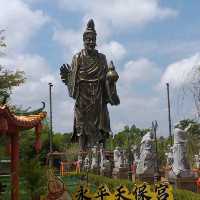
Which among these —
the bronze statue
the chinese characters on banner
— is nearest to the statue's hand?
the bronze statue

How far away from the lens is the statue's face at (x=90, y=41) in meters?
16.5

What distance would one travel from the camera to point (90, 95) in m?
16.9

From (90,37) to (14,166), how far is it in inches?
306

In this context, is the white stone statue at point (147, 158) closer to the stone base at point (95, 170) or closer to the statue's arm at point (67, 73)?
the statue's arm at point (67, 73)

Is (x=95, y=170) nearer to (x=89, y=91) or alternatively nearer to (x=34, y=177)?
(x=89, y=91)

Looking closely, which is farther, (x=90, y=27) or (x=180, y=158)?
(x=90, y=27)

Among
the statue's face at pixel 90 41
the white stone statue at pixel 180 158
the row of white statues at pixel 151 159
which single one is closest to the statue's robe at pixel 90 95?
the statue's face at pixel 90 41

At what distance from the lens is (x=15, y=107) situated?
18672 millimetres

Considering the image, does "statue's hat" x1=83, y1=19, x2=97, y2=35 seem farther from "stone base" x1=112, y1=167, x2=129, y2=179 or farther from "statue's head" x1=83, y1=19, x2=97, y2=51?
"stone base" x1=112, y1=167, x2=129, y2=179

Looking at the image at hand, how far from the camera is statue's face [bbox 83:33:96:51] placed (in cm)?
1645

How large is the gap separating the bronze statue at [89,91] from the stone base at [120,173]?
3.69 meters

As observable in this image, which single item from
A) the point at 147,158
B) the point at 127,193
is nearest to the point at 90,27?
the point at 147,158

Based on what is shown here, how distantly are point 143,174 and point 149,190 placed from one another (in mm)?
6607

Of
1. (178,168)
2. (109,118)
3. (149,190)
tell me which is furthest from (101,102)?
(149,190)
